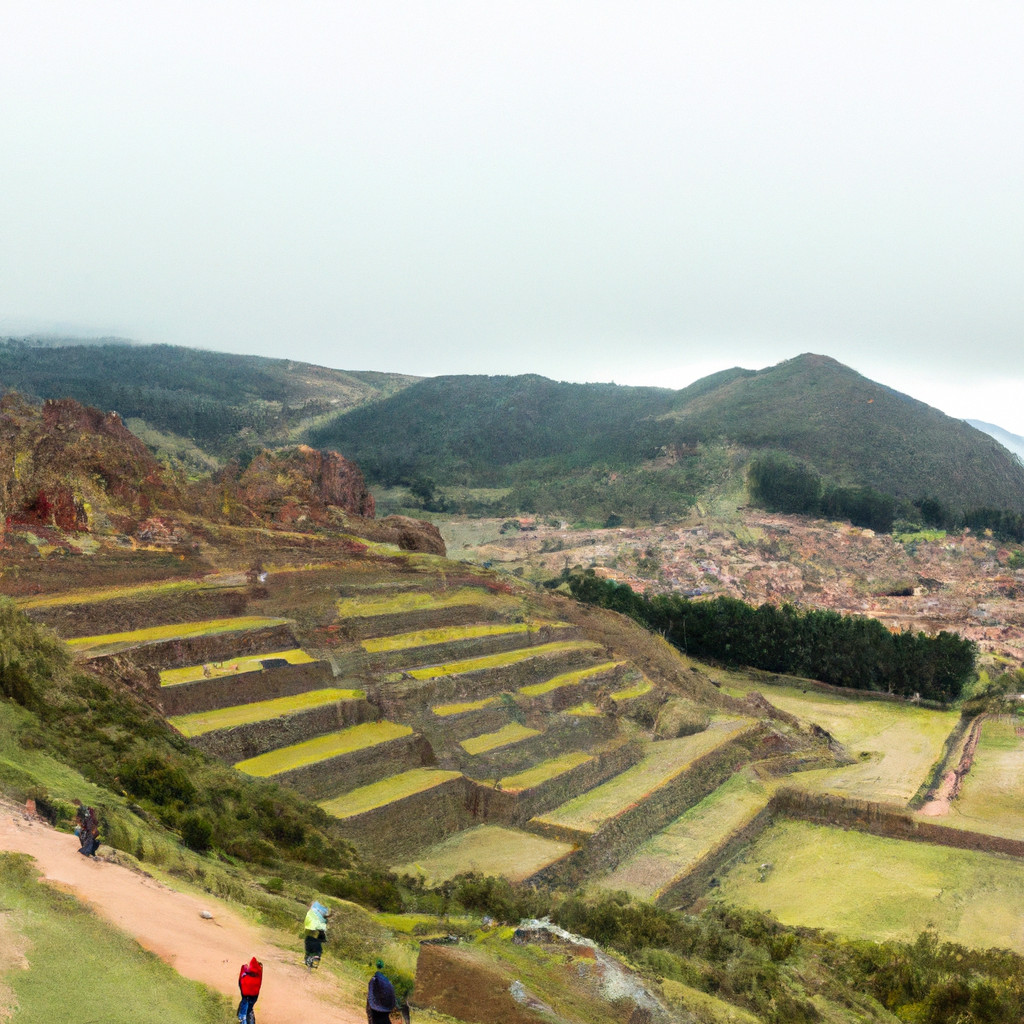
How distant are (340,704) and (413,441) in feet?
281

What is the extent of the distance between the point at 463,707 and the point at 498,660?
2.56 metres

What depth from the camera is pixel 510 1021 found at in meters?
7.30

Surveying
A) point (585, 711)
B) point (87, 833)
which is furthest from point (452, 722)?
point (87, 833)

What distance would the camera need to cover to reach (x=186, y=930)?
717 cm

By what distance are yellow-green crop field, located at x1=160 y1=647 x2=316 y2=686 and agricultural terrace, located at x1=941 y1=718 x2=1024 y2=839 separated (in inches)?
580

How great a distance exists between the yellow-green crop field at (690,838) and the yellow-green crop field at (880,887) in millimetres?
685

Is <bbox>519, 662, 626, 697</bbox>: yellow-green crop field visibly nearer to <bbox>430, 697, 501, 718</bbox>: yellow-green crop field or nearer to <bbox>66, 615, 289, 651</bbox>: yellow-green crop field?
<bbox>430, 697, 501, 718</bbox>: yellow-green crop field

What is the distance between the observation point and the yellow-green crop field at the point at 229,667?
15953mm

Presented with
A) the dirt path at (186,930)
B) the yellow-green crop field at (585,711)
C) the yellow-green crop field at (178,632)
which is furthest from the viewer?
the yellow-green crop field at (585,711)

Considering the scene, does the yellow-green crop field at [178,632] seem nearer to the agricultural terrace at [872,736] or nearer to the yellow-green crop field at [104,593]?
the yellow-green crop field at [104,593]

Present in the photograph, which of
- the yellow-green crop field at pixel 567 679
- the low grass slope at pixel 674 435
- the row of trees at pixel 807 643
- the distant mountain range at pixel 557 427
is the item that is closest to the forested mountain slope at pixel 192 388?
the distant mountain range at pixel 557 427

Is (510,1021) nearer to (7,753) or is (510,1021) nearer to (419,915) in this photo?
(419,915)

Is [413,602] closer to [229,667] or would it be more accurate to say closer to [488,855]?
[229,667]

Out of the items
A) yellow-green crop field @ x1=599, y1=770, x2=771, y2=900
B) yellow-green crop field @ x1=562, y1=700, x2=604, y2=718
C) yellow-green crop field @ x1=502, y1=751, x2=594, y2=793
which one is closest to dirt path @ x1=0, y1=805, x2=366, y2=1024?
yellow-green crop field @ x1=599, y1=770, x2=771, y2=900
